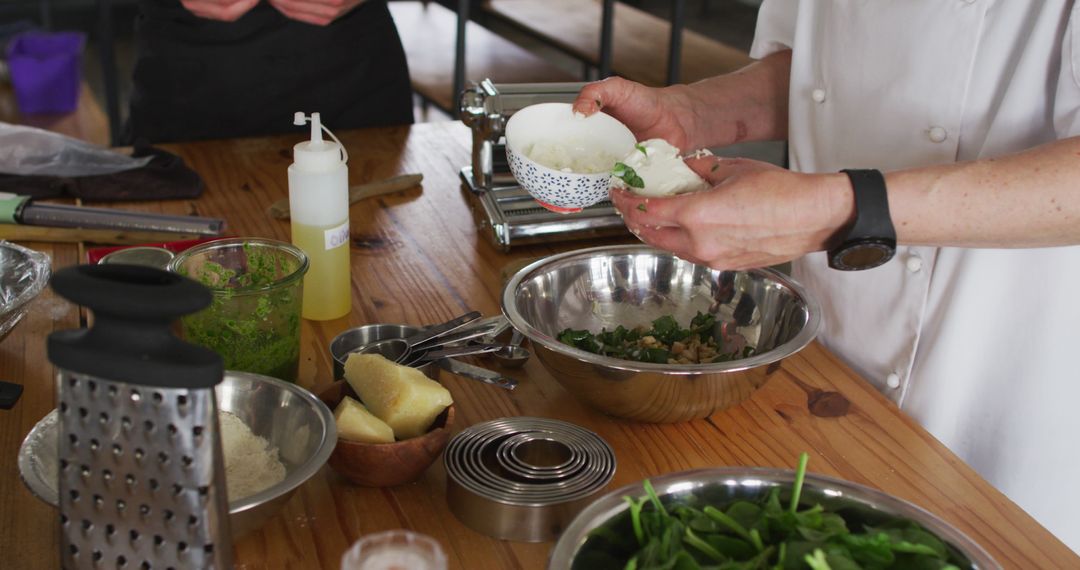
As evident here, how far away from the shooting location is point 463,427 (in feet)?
4.02

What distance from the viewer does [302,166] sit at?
1.35 meters

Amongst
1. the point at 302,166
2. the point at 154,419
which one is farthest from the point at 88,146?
the point at 154,419

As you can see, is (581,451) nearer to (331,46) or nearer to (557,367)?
(557,367)

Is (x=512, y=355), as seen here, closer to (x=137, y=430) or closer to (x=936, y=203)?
(x=936, y=203)

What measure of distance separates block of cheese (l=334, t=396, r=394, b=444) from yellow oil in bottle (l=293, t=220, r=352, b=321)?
383 mm

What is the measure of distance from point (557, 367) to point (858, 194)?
0.39 meters

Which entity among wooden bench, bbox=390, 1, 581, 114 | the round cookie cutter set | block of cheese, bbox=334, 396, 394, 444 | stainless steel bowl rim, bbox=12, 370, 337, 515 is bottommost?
wooden bench, bbox=390, 1, 581, 114

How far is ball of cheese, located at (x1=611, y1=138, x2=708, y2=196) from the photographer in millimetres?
1202

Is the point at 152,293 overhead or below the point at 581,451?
overhead

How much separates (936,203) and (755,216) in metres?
0.20

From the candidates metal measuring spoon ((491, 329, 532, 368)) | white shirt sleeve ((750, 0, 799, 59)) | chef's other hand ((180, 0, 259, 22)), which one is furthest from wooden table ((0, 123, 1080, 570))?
white shirt sleeve ((750, 0, 799, 59))

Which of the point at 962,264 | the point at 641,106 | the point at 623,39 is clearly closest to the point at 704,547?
the point at 962,264

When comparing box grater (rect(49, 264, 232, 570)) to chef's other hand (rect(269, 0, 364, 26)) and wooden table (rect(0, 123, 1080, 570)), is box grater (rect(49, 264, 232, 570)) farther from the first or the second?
chef's other hand (rect(269, 0, 364, 26))

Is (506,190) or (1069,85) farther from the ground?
(1069,85)
